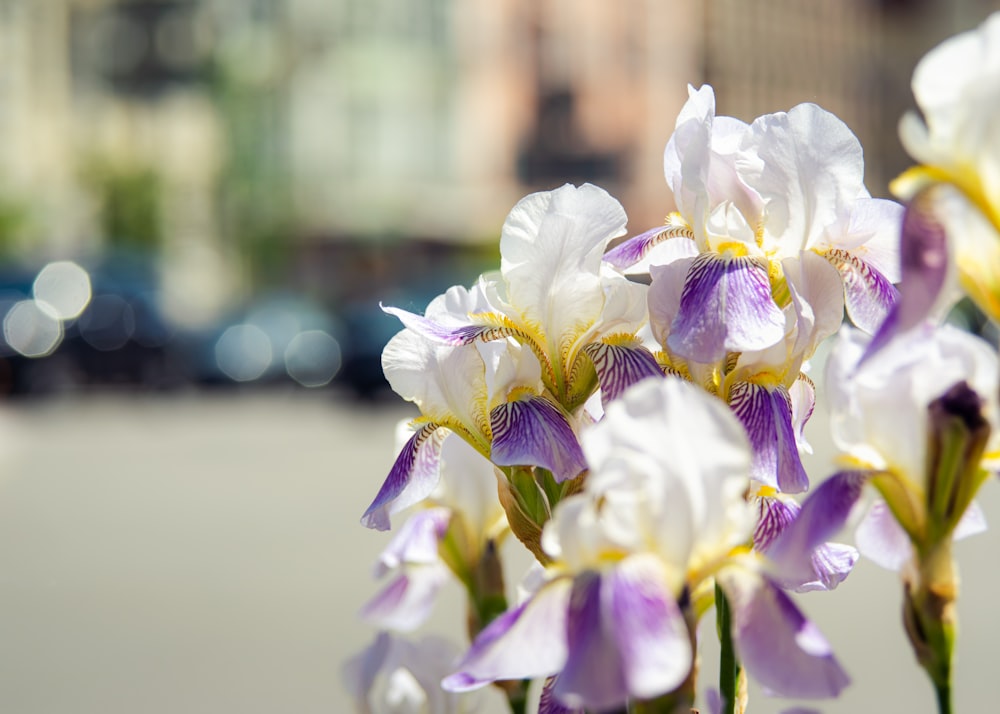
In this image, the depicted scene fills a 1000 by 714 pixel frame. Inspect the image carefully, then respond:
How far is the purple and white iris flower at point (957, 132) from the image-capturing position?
64 cm

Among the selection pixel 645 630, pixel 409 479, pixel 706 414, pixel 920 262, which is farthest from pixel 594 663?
pixel 409 479

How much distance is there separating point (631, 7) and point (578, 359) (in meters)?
35.6

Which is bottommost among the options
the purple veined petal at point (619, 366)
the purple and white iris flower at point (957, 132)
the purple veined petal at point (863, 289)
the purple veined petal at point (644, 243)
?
the purple veined petal at point (619, 366)

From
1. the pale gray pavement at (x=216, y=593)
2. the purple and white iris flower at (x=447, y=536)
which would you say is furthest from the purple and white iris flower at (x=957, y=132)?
the pale gray pavement at (x=216, y=593)

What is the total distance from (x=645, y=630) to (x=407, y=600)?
1.86ft

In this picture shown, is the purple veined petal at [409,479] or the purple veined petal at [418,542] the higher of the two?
the purple veined petal at [409,479]

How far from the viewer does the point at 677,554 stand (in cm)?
71

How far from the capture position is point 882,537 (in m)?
0.89

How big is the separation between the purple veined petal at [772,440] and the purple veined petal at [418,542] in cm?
36

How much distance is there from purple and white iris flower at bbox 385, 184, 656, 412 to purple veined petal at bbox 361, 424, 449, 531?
0.09m

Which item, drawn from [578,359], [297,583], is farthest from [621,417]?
[297,583]

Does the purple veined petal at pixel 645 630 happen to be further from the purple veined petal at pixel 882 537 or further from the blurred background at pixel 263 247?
the blurred background at pixel 263 247

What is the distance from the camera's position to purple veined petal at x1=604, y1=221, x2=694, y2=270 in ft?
3.23

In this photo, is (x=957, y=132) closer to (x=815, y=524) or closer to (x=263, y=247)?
(x=815, y=524)
